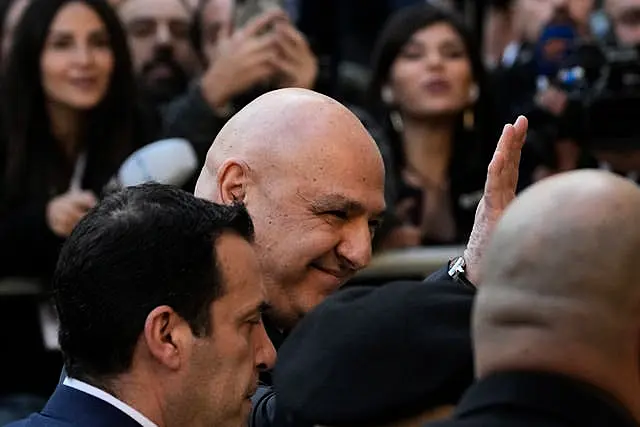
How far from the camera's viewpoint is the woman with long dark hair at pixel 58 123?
477 centimetres

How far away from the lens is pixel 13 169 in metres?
4.89

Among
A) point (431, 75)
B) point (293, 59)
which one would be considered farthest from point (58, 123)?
point (431, 75)

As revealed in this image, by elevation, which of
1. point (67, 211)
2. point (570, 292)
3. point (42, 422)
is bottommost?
point (67, 211)

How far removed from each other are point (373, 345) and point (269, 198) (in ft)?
3.83

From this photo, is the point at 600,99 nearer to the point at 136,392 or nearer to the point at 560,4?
the point at 560,4

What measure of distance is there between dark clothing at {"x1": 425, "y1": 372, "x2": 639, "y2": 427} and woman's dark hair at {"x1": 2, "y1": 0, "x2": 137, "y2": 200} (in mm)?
3329

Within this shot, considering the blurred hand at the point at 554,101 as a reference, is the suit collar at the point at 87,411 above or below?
above

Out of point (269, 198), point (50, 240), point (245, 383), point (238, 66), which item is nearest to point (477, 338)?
point (245, 383)

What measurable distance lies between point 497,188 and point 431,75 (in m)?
2.86

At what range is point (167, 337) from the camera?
2400 mm

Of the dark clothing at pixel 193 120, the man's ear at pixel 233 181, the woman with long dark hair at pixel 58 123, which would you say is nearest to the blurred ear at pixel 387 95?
the dark clothing at pixel 193 120

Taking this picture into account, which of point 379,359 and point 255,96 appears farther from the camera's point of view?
point 255,96

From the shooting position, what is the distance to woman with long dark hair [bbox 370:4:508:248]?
18.4 ft

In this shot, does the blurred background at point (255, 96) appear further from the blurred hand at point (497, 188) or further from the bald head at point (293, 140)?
the blurred hand at point (497, 188)
